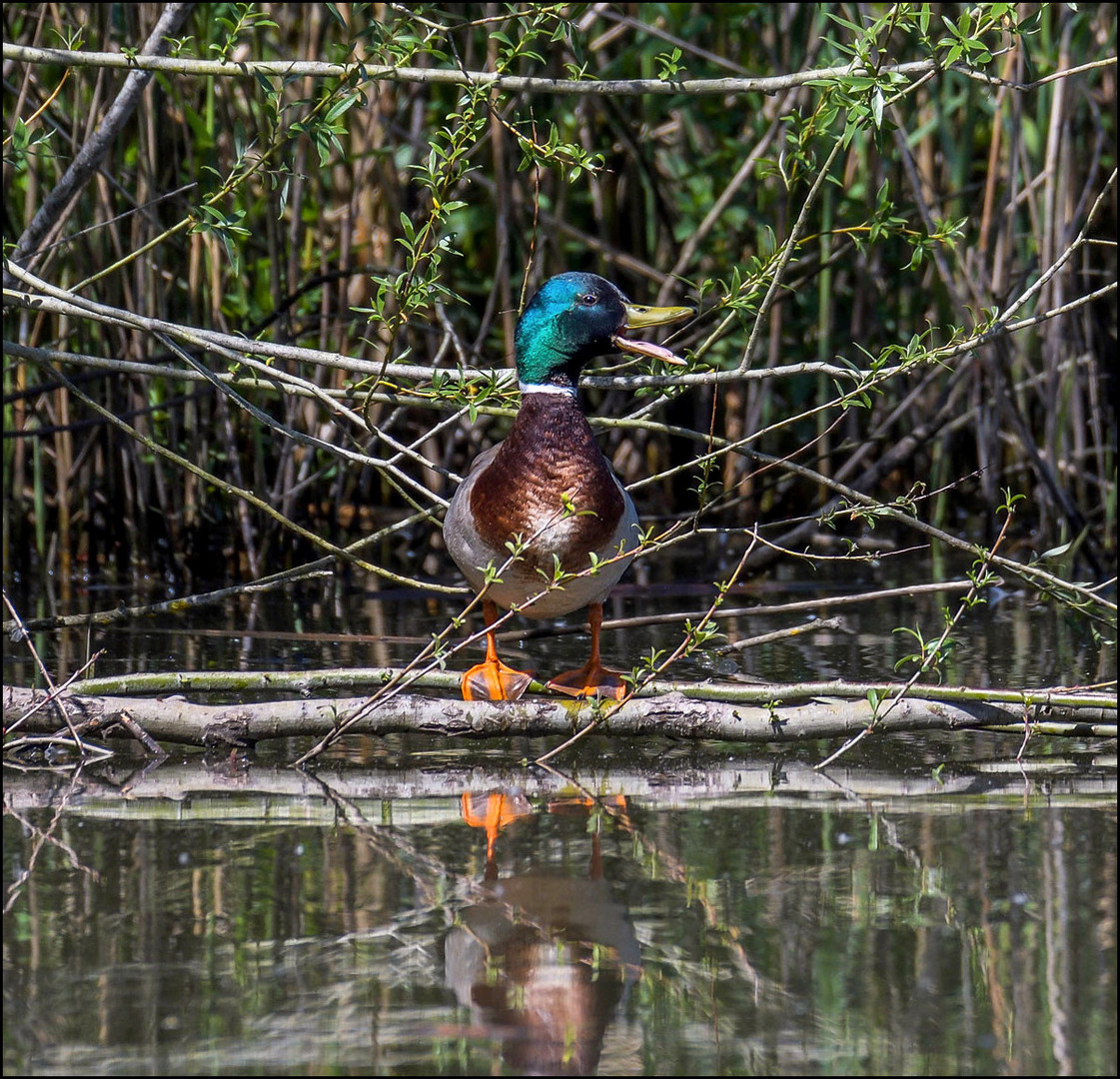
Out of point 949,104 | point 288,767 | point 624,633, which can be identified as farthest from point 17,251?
point 949,104

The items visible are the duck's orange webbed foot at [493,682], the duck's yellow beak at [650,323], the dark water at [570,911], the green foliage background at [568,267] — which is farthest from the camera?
the green foliage background at [568,267]

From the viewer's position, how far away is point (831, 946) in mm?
2137

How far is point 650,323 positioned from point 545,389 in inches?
11.7

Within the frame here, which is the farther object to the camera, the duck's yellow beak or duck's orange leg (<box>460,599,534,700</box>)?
the duck's yellow beak

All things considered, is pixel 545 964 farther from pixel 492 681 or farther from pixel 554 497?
pixel 554 497

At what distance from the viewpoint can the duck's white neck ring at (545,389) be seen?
147 inches

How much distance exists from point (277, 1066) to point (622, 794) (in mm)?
1234

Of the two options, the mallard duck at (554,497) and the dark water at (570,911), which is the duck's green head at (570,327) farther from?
the dark water at (570,911)

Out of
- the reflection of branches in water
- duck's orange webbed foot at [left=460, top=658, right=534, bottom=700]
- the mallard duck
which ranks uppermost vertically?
the mallard duck

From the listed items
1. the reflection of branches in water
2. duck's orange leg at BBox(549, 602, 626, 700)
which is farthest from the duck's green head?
the reflection of branches in water

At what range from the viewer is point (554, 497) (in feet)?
11.5

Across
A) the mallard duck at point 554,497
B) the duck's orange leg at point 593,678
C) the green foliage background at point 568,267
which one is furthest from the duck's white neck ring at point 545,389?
the green foliage background at point 568,267

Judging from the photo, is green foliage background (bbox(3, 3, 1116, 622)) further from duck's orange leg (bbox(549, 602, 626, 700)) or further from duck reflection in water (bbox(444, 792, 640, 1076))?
duck reflection in water (bbox(444, 792, 640, 1076))

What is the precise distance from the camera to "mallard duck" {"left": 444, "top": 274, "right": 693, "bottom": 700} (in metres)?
3.46
